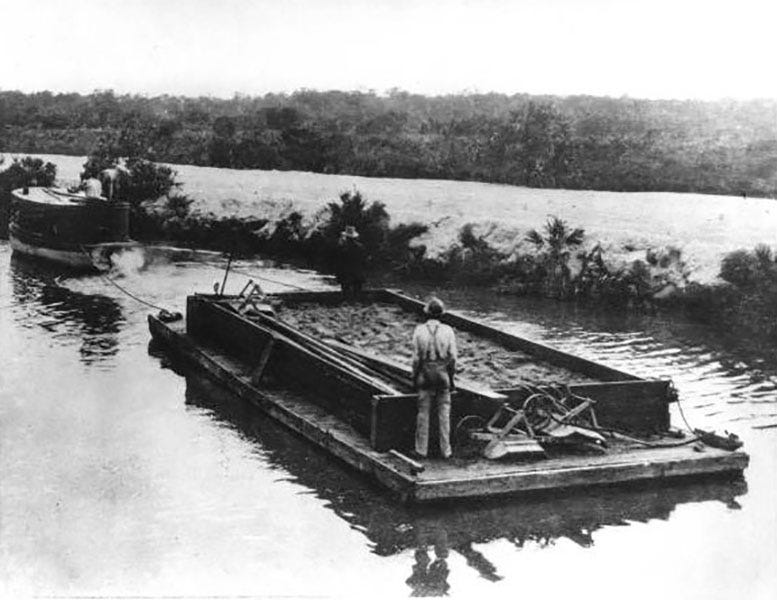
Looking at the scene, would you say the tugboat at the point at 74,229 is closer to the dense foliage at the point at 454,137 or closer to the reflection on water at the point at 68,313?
the reflection on water at the point at 68,313

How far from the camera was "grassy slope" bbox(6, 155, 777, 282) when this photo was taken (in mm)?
17969

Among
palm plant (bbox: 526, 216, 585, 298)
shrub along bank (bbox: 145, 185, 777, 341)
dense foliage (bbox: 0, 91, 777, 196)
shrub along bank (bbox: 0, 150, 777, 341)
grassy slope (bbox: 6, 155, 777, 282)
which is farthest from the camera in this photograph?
dense foliage (bbox: 0, 91, 777, 196)

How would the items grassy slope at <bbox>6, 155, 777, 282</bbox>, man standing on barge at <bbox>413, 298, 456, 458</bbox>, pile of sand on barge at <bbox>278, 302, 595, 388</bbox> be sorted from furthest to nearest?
grassy slope at <bbox>6, 155, 777, 282</bbox>
pile of sand on barge at <bbox>278, 302, 595, 388</bbox>
man standing on barge at <bbox>413, 298, 456, 458</bbox>

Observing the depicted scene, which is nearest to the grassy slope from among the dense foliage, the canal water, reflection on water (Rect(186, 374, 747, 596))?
the dense foliage

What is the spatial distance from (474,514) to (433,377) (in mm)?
1089

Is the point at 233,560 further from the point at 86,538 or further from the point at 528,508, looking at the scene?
the point at 528,508

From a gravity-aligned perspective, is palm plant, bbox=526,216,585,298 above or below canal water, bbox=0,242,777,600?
above

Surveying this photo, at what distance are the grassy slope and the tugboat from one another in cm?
466

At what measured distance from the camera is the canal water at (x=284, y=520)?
6.31m

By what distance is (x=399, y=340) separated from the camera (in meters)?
11.3

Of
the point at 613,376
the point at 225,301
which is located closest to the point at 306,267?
the point at 225,301

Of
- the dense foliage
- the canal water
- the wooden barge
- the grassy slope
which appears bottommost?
the canal water

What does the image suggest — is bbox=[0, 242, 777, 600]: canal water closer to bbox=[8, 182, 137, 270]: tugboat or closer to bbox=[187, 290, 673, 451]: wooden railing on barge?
bbox=[187, 290, 673, 451]: wooden railing on barge

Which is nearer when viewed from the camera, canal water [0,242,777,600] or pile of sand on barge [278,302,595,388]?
canal water [0,242,777,600]
